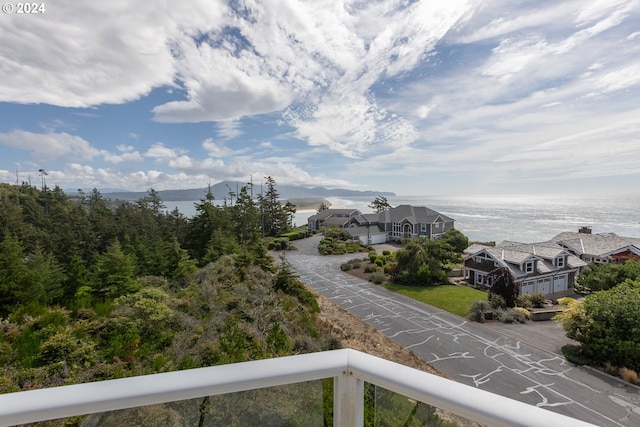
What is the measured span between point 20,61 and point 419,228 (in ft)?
100.0

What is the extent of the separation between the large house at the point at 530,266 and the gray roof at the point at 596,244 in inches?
107

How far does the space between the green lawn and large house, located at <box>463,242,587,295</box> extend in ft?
5.04

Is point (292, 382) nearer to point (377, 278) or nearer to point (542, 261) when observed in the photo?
point (377, 278)

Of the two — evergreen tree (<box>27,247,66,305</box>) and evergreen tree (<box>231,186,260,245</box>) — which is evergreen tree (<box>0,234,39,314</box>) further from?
evergreen tree (<box>231,186,260,245</box>)

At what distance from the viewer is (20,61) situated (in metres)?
4.54

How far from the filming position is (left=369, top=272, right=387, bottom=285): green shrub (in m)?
17.9

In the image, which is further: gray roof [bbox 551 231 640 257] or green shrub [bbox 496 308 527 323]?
gray roof [bbox 551 231 640 257]

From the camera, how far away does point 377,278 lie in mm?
17891

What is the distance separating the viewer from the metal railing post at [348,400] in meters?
0.96

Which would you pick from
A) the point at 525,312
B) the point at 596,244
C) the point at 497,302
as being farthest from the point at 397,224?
the point at 525,312

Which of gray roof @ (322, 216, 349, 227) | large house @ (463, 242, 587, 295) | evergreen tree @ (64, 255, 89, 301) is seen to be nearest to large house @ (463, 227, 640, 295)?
large house @ (463, 242, 587, 295)

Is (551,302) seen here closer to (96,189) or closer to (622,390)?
(622,390)

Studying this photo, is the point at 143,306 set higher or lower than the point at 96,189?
lower

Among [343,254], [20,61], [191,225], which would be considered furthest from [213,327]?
A: [343,254]
